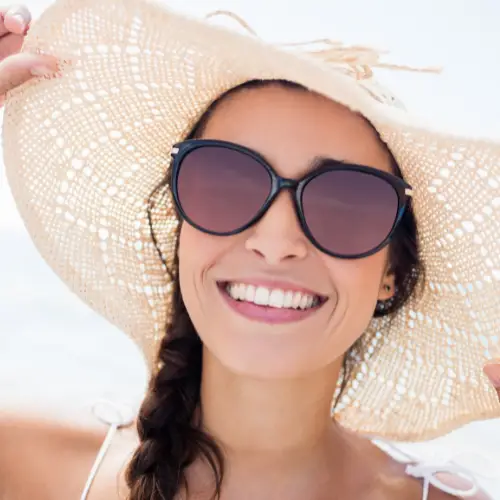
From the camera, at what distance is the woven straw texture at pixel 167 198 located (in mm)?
1312

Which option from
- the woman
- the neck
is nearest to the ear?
the woman

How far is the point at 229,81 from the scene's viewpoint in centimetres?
139

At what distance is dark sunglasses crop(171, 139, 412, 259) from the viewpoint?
1.24 m

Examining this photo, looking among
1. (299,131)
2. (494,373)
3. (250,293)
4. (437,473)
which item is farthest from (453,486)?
(299,131)

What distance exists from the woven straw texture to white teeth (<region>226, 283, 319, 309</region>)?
0.37m

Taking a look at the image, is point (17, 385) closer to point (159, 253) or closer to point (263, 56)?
point (159, 253)

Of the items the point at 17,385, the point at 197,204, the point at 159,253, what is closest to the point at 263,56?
the point at 197,204

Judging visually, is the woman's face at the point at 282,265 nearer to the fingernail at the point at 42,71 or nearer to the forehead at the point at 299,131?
the forehead at the point at 299,131

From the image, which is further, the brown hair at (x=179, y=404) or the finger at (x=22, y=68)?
the brown hair at (x=179, y=404)

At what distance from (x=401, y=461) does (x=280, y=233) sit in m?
0.81

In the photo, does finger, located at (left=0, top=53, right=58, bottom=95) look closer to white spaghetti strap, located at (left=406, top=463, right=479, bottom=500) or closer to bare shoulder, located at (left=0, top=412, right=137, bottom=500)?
bare shoulder, located at (left=0, top=412, right=137, bottom=500)

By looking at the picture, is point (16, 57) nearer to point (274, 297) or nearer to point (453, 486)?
point (274, 297)

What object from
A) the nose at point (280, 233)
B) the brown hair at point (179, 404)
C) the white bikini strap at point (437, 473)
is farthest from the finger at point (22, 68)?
the white bikini strap at point (437, 473)

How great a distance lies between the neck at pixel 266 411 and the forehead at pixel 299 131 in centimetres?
52
